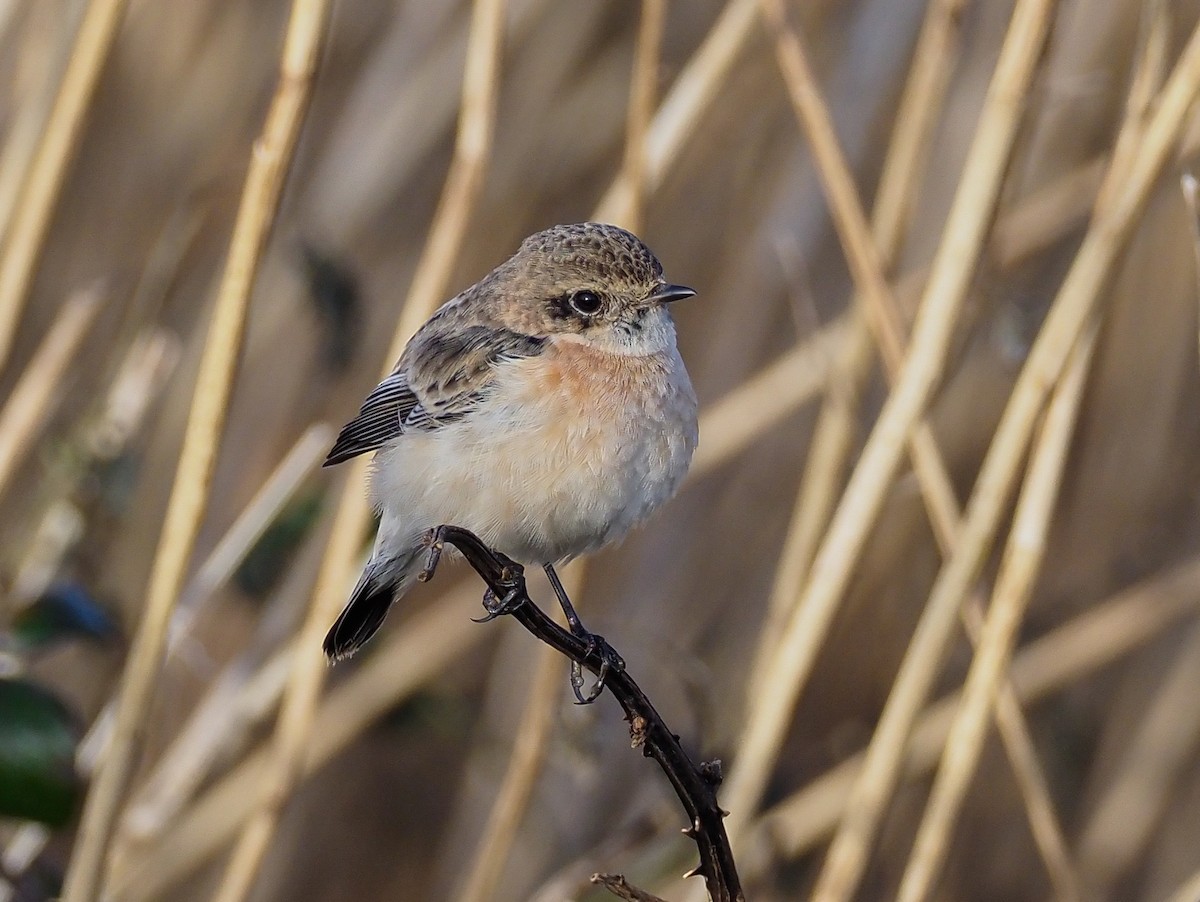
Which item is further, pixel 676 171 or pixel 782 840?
pixel 676 171

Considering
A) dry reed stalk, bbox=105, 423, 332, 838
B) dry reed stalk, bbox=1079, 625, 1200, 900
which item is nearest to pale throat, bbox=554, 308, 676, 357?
dry reed stalk, bbox=105, 423, 332, 838

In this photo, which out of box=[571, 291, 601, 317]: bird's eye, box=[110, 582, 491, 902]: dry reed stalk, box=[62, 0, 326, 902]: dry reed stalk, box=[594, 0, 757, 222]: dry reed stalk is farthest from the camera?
box=[110, 582, 491, 902]: dry reed stalk

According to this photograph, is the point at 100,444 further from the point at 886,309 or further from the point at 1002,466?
the point at 1002,466

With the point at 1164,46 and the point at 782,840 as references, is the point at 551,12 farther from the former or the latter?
the point at 782,840

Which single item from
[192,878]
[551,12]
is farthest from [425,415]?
[192,878]

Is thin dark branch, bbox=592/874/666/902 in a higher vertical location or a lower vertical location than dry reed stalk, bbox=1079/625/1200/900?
lower

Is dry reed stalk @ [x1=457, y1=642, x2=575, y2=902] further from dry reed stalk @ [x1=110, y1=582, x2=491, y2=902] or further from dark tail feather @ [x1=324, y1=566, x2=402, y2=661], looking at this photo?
Result: dry reed stalk @ [x1=110, y1=582, x2=491, y2=902]

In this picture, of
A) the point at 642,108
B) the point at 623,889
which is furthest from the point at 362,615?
the point at 623,889

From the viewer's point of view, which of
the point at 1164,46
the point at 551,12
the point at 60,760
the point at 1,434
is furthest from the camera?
the point at 551,12
